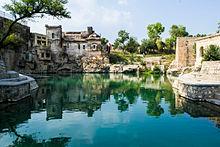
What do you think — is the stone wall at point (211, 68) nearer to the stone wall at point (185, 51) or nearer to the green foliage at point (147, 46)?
the stone wall at point (185, 51)

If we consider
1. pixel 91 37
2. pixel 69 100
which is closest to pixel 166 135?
pixel 69 100

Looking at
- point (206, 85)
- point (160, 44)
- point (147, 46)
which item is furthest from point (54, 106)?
point (160, 44)

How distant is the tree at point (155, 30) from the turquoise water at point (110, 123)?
64.0 meters

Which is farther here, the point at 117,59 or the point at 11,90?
the point at 117,59

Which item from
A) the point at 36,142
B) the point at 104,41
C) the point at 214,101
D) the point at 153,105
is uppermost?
the point at 104,41

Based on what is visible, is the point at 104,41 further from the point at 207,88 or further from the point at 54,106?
the point at 207,88

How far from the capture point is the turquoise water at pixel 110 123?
1209 centimetres

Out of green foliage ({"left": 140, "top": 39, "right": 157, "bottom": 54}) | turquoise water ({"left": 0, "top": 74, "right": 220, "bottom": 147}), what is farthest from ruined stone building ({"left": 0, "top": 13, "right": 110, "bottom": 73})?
turquoise water ({"left": 0, "top": 74, "right": 220, "bottom": 147})

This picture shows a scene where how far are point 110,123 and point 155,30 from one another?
240 ft

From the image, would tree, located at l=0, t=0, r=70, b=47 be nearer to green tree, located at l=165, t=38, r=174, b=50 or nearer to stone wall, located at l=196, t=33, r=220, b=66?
stone wall, located at l=196, t=33, r=220, b=66

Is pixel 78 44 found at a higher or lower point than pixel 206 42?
higher

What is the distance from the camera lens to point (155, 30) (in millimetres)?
85625

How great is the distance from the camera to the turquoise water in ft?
39.7

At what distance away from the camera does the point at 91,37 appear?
68875 mm
